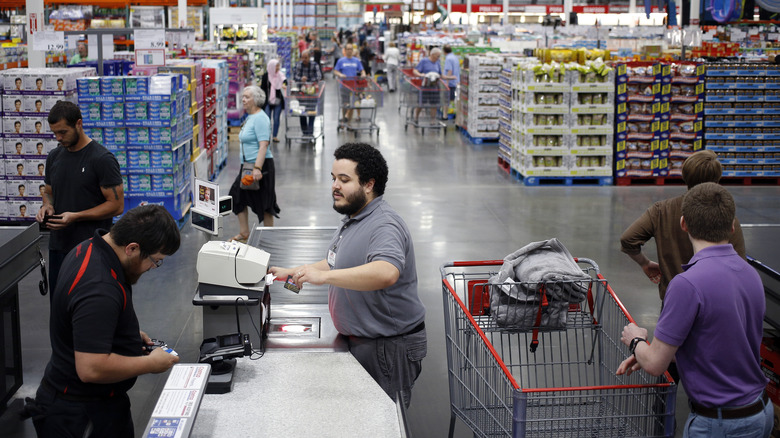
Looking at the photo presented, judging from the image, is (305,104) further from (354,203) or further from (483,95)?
(354,203)

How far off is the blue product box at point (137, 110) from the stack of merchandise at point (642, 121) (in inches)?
264

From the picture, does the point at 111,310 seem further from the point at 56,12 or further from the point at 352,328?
the point at 56,12

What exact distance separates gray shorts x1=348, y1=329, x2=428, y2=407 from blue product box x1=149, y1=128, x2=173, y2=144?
6.01m

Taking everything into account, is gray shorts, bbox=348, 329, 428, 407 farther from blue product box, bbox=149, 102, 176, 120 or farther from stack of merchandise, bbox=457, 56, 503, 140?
stack of merchandise, bbox=457, 56, 503, 140

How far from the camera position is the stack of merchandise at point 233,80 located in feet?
52.7

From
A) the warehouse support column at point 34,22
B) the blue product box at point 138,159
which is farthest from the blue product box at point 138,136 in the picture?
the warehouse support column at point 34,22

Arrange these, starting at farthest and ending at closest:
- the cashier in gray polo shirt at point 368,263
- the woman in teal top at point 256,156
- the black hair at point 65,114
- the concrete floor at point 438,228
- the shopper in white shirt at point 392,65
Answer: the shopper in white shirt at point 392,65
the woman in teal top at point 256,156
the concrete floor at point 438,228
the black hair at point 65,114
the cashier in gray polo shirt at point 368,263

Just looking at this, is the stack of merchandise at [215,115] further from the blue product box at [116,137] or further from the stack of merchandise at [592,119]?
the stack of merchandise at [592,119]

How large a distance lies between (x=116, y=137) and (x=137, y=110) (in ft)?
1.31

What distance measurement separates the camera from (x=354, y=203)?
347 cm

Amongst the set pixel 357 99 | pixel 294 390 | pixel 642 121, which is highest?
pixel 357 99

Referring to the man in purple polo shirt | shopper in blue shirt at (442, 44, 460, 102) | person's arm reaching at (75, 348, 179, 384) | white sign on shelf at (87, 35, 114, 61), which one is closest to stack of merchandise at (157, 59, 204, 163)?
white sign on shelf at (87, 35, 114, 61)

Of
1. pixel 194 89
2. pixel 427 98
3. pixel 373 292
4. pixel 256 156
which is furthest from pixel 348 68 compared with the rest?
pixel 373 292

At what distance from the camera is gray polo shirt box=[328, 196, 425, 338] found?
343 centimetres
